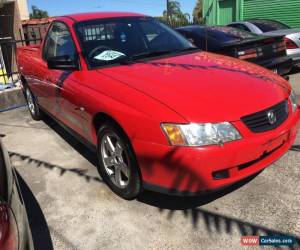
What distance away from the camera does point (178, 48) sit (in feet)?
14.0

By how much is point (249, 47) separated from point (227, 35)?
775 millimetres

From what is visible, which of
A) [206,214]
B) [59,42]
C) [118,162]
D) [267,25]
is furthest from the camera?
[267,25]

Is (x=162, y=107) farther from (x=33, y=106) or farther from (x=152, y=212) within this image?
(x=33, y=106)

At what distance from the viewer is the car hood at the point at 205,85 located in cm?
274

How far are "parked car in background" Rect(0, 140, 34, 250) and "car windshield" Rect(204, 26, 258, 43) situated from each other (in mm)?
5011

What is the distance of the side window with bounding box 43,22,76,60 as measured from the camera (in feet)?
13.5

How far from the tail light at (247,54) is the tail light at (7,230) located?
4.86m

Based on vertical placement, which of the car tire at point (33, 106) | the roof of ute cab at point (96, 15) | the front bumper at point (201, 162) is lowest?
the car tire at point (33, 106)

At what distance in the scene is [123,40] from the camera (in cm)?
405

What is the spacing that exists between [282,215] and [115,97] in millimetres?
1703

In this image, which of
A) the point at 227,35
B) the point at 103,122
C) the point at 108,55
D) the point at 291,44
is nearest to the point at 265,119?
the point at 103,122

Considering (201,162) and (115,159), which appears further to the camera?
(115,159)

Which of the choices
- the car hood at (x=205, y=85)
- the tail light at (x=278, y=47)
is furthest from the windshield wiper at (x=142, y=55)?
the tail light at (x=278, y=47)

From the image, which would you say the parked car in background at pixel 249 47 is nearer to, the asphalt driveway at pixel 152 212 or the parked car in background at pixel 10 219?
the asphalt driveway at pixel 152 212
